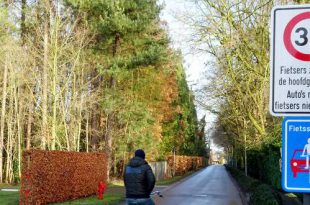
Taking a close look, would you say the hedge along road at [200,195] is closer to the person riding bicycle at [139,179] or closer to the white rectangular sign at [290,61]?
the person riding bicycle at [139,179]

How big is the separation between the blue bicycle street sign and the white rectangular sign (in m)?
Result: 0.09

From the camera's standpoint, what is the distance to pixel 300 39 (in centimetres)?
294

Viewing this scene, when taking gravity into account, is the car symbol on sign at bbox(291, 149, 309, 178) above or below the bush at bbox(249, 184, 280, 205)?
above

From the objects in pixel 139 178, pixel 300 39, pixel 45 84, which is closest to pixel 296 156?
pixel 300 39

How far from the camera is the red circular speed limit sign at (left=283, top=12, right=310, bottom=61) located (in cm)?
293

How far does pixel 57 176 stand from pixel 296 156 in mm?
18415

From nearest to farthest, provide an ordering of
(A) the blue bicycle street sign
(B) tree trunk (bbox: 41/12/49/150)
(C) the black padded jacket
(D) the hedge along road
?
(A) the blue bicycle street sign
(C) the black padded jacket
(D) the hedge along road
(B) tree trunk (bbox: 41/12/49/150)

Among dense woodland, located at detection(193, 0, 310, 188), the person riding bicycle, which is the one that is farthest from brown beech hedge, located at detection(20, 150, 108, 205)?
the person riding bicycle

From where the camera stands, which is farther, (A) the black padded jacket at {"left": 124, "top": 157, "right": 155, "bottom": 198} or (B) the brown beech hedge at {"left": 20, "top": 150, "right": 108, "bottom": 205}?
(B) the brown beech hedge at {"left": 20, "top": 150, "right": 108, "bottom": 205}

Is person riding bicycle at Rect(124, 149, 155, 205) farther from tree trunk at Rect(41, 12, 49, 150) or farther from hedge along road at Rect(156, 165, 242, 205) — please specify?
tree trunk at Rect(41, 12, 49, 150)

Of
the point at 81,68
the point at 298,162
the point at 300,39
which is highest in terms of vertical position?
the point at 81,68

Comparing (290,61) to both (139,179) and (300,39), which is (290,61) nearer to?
(300,39)

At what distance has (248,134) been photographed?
3319cm

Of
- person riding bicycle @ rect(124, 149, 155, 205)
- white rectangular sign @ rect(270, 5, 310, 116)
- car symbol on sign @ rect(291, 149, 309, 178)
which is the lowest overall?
person riding bicycle @ rect(124, 149, 155, 205)
